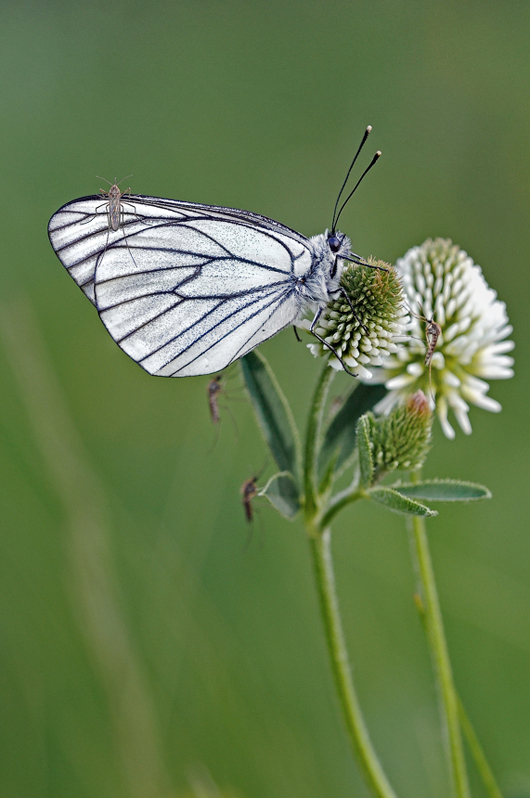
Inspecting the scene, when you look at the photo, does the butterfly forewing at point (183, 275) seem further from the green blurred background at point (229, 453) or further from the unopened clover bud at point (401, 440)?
the green blurred background at point (229, 453)

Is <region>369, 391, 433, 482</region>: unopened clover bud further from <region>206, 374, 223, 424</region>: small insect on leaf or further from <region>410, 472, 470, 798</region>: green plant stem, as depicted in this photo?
<region>206, 374, 223, 424</region>: small insect on leaf

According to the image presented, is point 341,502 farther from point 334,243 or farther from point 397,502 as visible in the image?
point 334,243

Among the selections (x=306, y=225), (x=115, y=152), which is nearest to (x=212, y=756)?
(x=306, y=225)

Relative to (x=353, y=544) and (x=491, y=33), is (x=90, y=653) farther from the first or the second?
(x=491, y=33)

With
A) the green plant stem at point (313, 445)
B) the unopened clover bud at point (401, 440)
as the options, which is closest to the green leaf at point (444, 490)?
the unopened clover bud at point (401, 440)

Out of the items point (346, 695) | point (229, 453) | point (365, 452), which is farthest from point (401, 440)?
point (229, 453)
